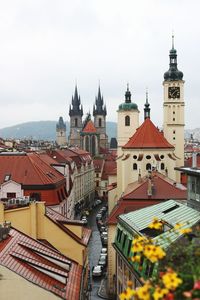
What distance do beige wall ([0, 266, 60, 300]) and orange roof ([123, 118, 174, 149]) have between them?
190ft

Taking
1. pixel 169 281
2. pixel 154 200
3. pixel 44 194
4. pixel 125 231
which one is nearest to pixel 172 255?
pixel 169 281

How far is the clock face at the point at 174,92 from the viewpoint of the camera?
82.8 metres

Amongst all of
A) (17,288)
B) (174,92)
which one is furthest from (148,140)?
(17,288)

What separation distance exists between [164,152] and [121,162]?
22.1ft

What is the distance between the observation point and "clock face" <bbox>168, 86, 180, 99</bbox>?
272ft

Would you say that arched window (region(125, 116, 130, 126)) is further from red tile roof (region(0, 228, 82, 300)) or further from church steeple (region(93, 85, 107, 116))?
church steeple (region(93, 85, 107, 116))

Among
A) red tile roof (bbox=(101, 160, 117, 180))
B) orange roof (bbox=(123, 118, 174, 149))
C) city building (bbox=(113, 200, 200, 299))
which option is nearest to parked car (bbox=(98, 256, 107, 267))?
city building (bbox=(113, 200, 200, 299))

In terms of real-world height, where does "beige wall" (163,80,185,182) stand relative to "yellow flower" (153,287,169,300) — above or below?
above

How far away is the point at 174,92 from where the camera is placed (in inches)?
3275

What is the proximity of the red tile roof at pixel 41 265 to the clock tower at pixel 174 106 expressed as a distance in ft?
190

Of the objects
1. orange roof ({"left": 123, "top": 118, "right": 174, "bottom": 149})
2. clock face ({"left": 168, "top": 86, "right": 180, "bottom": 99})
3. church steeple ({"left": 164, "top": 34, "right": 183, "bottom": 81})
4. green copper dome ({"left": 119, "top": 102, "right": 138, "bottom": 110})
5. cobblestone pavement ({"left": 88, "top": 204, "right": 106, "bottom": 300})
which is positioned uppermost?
church steeple ({"left": 164, "top": 34, "right": 183, "bottom": 81})

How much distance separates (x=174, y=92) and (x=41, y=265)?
6453 centimetres

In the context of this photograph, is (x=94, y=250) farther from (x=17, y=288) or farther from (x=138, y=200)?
(x=17, y=288)

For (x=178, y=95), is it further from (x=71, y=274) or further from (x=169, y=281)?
(x=169, y=281)
